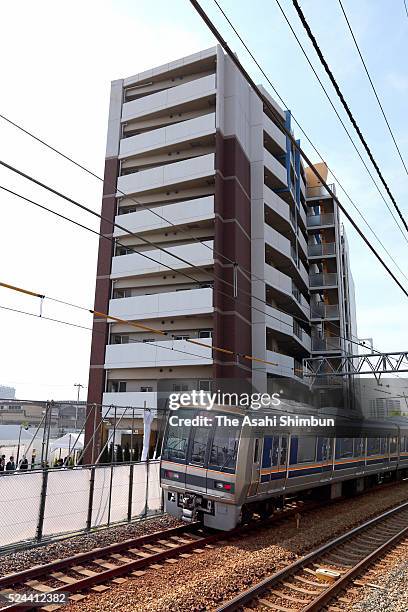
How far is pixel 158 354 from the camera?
102 feet

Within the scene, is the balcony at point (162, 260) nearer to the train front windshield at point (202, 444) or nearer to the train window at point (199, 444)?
the train front windshield at point (202, 444)

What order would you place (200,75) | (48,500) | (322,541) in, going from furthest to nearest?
(200,75) < (322,541) < (48,500)

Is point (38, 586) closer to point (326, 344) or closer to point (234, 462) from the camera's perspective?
point (234, 462)

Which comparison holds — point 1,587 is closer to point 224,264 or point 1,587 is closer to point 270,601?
point 270,601

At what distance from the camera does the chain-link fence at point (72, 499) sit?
938 cm

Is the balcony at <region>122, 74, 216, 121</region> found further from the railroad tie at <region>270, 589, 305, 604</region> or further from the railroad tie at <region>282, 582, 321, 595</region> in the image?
the railroad tie at <region>270, 589, 305, 604</region>

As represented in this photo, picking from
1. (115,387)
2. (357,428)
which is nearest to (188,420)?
(357,428)

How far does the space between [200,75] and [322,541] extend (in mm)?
34650

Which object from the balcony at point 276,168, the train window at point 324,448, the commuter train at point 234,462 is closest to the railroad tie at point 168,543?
the commuter train at point 234,462

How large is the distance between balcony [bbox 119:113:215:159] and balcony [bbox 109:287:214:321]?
11408 millimetres

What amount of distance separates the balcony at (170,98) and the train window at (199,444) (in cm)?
2863

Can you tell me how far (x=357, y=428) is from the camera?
18.4 meters

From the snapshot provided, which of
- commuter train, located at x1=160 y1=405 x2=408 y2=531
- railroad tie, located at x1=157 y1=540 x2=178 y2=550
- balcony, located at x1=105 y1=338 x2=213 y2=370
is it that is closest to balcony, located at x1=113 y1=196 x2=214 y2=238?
balcony, located at x1=105 y1=338 x2=213 y2=370

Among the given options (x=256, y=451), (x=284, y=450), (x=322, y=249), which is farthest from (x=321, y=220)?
(x=256, y=451)
